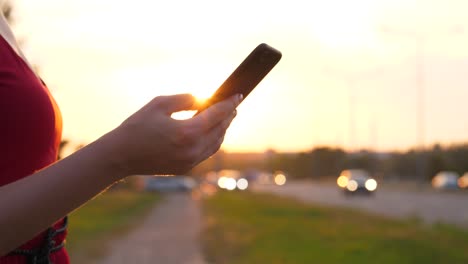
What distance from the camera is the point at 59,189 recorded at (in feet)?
6.02

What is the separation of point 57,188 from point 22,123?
0.30 meters

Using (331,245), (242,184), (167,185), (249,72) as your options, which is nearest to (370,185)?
(167,185)

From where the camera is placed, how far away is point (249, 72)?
2.05 m

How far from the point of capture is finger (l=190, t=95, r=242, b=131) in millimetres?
1851

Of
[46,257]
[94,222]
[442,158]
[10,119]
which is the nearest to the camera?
[10,119]

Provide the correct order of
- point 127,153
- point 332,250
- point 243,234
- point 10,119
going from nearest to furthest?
point 127,153 → point 10,119 → point 332,250 → point 243,234

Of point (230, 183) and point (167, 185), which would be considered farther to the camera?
point (230, 183)

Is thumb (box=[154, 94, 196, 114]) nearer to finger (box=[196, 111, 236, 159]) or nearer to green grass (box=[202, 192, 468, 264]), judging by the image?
finger (box=[196, 111, 236, 159])

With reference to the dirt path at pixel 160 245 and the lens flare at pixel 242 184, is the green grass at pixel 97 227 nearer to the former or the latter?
the dirt path at pixel 160 245

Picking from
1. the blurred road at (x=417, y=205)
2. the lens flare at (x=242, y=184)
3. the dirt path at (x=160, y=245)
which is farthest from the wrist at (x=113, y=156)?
the lens flare at (x=242, y=184)

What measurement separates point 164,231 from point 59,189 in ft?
98.3

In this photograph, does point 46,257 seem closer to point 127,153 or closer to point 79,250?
point 127,153

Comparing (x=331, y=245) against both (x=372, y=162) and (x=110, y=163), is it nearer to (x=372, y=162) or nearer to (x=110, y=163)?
(x=110, y=163)

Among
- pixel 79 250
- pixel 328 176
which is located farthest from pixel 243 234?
pixel 328 176
